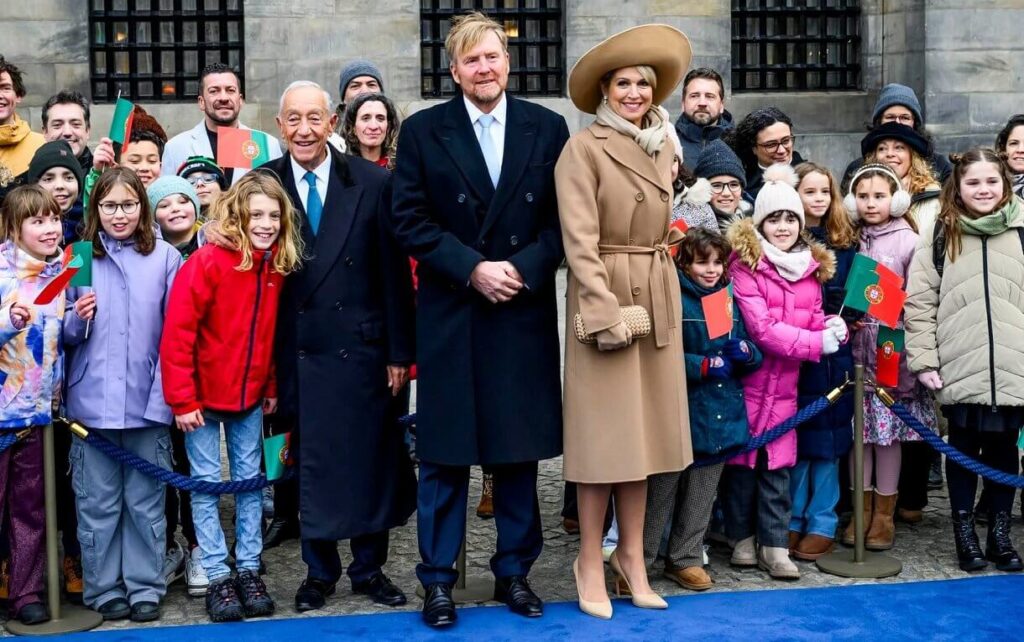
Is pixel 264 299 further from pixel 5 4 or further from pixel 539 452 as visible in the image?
pixel 5 4

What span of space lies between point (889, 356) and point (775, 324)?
0.67 metres

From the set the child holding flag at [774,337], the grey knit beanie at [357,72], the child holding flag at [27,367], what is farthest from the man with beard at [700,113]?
the child holding flag at [27,367]

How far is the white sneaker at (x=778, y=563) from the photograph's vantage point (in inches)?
243

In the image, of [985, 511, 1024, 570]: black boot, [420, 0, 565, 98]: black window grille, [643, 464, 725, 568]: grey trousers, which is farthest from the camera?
[420, 0, 565, 98]: black window grille

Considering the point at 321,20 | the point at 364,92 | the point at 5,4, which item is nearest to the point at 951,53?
the point at 321,20

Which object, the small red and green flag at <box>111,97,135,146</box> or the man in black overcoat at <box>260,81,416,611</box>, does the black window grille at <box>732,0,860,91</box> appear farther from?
the man in black overcoat at <box>260,81,416,611</box>

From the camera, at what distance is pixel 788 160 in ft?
23.8

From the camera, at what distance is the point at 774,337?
604 cm

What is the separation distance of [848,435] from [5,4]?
875cm

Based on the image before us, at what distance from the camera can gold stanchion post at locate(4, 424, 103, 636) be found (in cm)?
557

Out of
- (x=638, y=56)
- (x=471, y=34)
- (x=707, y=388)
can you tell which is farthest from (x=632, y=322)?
(x=471, y=34)

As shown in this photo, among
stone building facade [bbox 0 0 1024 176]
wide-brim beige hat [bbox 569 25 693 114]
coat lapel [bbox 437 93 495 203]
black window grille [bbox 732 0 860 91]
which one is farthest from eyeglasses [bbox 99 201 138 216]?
black window grille [bbox 732 0 860 91]

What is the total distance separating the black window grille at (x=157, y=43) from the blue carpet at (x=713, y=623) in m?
8.01

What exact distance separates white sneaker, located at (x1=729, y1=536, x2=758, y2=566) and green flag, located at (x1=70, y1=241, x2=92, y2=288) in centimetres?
300
